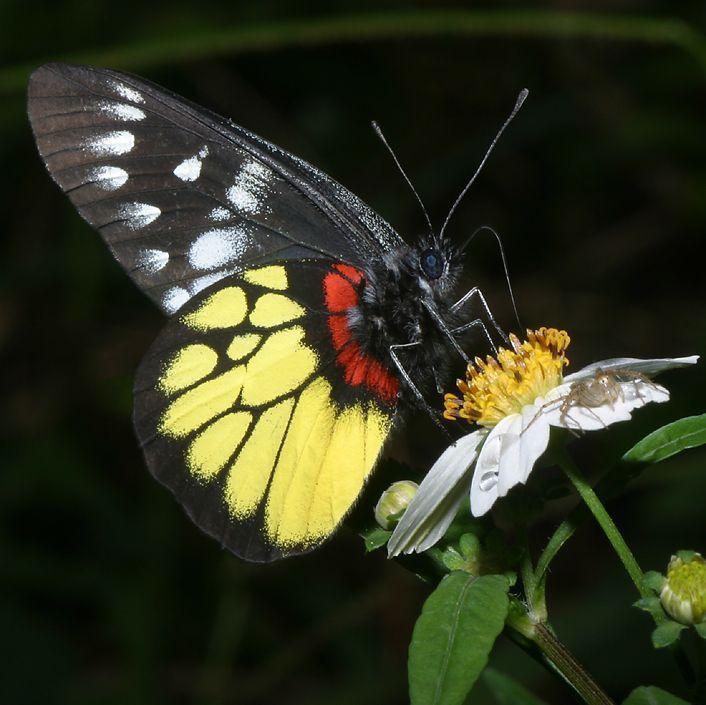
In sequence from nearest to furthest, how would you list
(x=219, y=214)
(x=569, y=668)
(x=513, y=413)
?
(x=569, y=668), (x=513, y=413), (x=219, y=214)

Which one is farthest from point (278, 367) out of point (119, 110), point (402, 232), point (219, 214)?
point (402, 232)

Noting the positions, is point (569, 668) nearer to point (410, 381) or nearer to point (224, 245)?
point (410, 381)

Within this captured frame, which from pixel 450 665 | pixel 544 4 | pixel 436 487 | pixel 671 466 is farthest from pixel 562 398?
pixel 544 4

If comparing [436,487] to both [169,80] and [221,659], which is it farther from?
[169,80]

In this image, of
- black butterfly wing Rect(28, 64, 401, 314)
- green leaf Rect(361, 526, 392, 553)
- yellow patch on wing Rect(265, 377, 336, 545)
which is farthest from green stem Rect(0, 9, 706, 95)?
green leaf Rect(361, 526, 392, 553)

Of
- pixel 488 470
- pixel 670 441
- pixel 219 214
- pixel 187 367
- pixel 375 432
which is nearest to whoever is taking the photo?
pixel 670 441

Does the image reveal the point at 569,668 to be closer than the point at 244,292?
Yes

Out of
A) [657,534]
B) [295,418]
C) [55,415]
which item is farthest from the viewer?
[55,415]
